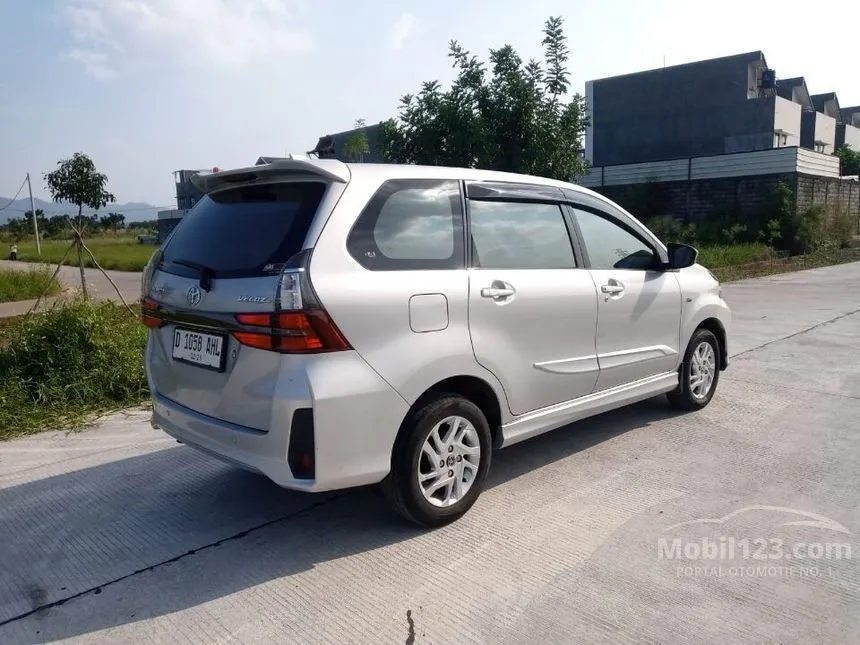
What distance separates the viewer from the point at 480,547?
3.18 metres

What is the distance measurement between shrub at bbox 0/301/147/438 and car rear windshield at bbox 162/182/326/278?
8.56 ft

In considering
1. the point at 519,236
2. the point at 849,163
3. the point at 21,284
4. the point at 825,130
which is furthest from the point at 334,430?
the point at 849,163

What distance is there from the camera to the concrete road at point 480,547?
261 centimetres

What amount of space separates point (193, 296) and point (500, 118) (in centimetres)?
653

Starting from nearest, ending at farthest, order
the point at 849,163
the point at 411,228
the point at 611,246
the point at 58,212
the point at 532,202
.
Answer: the point at 411,228
the point at 532,202
the point at 611,246
the point at 849,163
the point at 58,212

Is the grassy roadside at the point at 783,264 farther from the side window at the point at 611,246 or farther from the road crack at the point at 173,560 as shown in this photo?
the road crack at the point at 173,560

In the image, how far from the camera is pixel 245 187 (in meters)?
3.36

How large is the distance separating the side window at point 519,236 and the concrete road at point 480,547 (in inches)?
50.5

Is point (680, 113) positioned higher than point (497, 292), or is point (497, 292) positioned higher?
point (680, 113)

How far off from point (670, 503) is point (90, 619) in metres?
2.78

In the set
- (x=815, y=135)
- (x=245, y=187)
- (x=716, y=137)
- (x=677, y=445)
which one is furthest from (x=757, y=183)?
(x=815, y=135)

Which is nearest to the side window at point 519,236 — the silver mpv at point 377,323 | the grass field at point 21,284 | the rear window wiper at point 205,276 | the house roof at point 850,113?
the silver mpv at point 377,323

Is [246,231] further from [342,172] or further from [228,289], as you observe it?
[342,172]

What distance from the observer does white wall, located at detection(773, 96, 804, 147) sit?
1268 inches
